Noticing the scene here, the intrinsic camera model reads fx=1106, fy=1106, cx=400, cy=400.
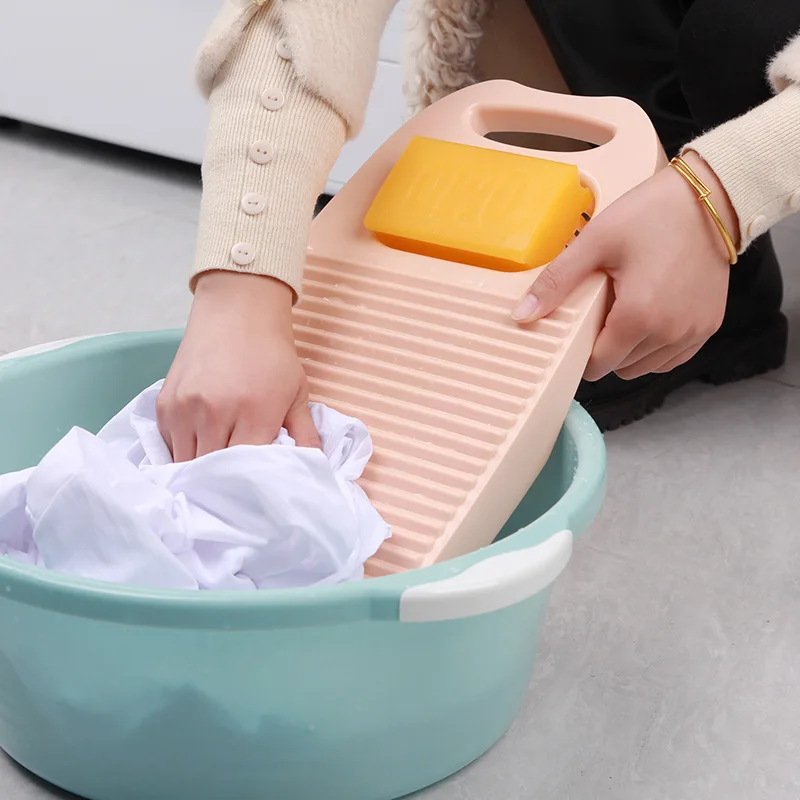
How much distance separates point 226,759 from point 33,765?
0.12 meters

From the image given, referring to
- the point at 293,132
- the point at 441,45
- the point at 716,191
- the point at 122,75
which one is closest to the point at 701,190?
the point at 716,191

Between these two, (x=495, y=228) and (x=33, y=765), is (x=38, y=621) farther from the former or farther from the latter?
(x=495, y=228)

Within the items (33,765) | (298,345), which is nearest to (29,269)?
(298,345)

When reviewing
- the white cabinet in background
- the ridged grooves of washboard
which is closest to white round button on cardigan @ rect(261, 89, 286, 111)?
the ridged grooves of washboard

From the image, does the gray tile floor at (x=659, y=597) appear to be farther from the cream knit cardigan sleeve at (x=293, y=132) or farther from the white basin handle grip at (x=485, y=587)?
the cream knit cardigan sleeve at (x=293, y=132)

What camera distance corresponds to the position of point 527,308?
63 centimetres

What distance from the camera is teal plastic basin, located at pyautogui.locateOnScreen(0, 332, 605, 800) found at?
0.45 m

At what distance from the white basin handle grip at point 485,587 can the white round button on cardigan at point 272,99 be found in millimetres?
328

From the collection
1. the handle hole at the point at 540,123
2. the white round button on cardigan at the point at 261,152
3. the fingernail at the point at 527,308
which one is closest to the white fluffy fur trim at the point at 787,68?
the handle hole at the point at 540,123

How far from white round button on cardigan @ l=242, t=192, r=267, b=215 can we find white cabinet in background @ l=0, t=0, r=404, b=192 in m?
0.70

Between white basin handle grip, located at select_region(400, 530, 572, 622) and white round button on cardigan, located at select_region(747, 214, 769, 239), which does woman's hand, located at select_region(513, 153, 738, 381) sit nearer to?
white round button on cardigan, located at select_region(747, 214, 769, 239)

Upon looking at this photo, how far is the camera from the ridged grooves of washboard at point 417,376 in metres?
0.59

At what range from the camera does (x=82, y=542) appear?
51 centimetres

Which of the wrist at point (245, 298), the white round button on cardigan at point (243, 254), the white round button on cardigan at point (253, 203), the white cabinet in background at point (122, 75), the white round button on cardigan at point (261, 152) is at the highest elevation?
the white round button on cardigan at point (261, 152)
